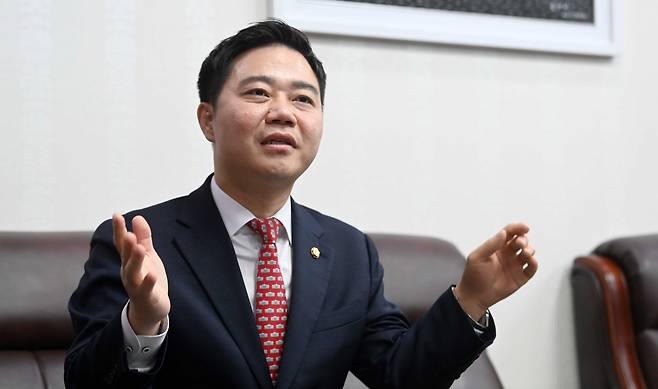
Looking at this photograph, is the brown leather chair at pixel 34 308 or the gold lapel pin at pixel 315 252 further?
the brown leather chair at pixel 34 308

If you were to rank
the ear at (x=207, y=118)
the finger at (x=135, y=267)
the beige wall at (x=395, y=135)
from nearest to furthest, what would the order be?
the finger at (x=135, y=267) < the ear at (x=207, y=118) < the beige wall at (x=395, y=135)

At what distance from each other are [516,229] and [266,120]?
54 centimetres

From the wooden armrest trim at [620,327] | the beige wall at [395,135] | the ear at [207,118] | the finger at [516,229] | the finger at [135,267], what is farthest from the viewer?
the wooden armrest trim at [620,327]

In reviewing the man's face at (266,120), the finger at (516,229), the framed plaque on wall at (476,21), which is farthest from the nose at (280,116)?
the framed plaque on wall at (476,21)

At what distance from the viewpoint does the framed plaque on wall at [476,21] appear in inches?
104

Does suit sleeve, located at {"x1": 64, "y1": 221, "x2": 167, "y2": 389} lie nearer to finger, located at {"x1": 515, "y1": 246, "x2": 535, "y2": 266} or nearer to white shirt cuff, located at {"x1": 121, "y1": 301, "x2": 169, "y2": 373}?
white shirt cuff, located at {"x1": 121, "y1": 301, "x2": 169, "y2": 373}

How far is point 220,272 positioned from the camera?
5.80 ft

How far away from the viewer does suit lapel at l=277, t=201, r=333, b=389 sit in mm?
1744

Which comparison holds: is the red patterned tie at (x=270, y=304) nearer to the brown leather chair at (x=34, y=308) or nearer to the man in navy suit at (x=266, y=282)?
the man in navy suit at (x=266, y=282)

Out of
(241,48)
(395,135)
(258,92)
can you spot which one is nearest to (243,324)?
(258,92)

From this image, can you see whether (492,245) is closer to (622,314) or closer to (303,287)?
(303,287)

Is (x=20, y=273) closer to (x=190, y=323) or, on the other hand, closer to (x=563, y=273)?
(x=190, y=323)

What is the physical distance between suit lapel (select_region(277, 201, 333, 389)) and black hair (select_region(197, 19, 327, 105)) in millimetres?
292

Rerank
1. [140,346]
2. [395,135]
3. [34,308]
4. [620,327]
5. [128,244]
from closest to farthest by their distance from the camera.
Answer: [128,244]
[140,346]
[34,308]
[620,327]
[395,135]
